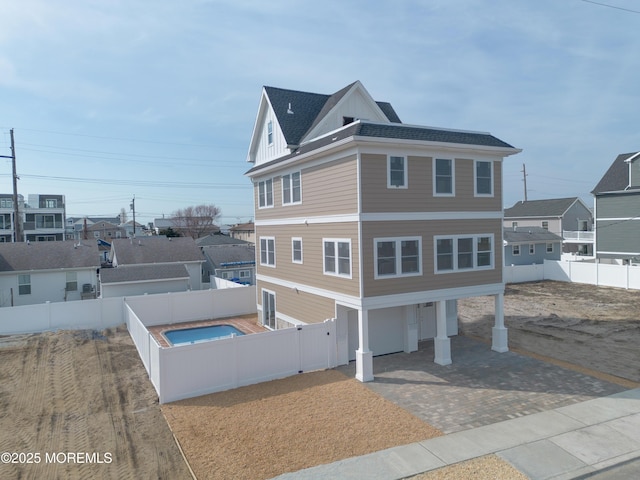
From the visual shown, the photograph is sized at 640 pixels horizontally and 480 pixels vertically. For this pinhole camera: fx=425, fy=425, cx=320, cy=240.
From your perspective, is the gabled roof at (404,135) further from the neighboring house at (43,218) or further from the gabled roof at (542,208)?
the neighboring house at (43,218)

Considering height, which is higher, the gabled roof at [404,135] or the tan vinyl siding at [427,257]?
the gabled roof at [404,135]

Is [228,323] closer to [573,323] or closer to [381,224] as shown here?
[381,224]

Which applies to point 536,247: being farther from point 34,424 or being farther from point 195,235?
point 195,235

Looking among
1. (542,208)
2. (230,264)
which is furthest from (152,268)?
(542,208)

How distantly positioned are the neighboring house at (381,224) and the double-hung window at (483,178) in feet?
0.13

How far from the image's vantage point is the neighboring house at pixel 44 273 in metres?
29.2

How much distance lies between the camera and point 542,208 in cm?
Result: 5584

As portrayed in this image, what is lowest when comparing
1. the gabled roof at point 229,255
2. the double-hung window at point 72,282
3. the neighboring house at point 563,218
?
the double-hung window at point 72,282

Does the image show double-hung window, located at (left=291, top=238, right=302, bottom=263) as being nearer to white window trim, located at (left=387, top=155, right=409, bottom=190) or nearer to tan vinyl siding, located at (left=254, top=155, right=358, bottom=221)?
tan vinyl siding, located at (left=254, top=155, right=358, bottom=221)

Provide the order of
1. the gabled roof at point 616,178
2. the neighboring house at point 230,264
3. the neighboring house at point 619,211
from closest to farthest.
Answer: the neighboring house at point 619,211 < the gabled roof at point 616,178 < the neighboring house at point 230,264

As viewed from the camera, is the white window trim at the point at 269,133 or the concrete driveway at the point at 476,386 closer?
the concrete driveway at the point at 476,386

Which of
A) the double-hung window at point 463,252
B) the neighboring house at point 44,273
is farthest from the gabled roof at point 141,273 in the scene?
the double-hung window at point 463,252

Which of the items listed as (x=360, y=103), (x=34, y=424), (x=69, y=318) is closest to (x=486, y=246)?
(x=360, y=103)

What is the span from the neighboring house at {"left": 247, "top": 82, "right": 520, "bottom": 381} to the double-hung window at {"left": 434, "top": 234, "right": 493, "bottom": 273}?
0.04 metres
